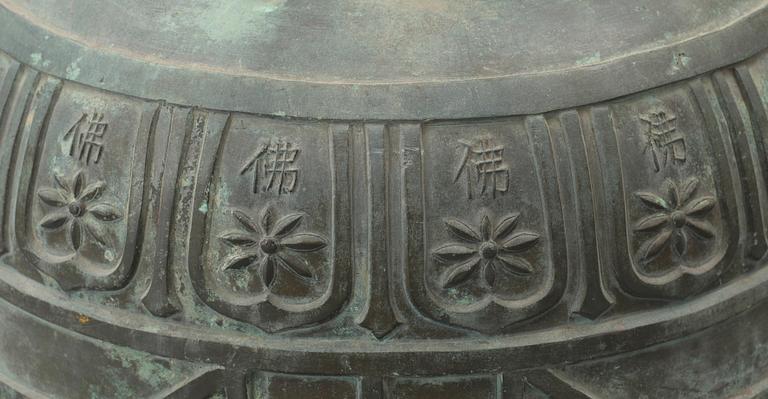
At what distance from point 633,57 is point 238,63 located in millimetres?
893

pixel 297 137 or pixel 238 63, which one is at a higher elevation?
pixel 238 63

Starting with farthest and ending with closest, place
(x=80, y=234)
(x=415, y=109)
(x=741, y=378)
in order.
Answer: (x=741, y=378), (x=80, y=234), (x=415, y=109)

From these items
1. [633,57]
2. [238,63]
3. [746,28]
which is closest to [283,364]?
[238,63]

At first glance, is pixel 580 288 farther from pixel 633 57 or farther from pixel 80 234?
pixel 80 234

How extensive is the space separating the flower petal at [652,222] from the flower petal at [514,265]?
272 mm

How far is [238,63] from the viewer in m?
2.69

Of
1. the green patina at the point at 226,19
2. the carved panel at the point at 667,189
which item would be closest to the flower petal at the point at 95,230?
the green patina at the point at 226,19

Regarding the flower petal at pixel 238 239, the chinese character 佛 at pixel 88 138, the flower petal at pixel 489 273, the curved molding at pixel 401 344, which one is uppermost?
the chinese character 佛 at pixel 88 138

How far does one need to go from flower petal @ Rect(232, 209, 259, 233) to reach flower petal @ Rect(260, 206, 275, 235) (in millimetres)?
19

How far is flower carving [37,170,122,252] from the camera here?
2.76 metres

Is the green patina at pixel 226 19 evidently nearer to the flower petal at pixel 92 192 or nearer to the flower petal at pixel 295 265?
the flower petal at pixel 92 192

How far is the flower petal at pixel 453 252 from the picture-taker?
2.65 m

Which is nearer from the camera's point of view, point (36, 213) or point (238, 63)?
point (238, 63)

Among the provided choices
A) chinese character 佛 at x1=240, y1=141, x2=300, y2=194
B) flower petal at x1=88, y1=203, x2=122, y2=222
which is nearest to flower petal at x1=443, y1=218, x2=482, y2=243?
chinese character 佛 at x1=240, y1=141, x2=300, y2=194
